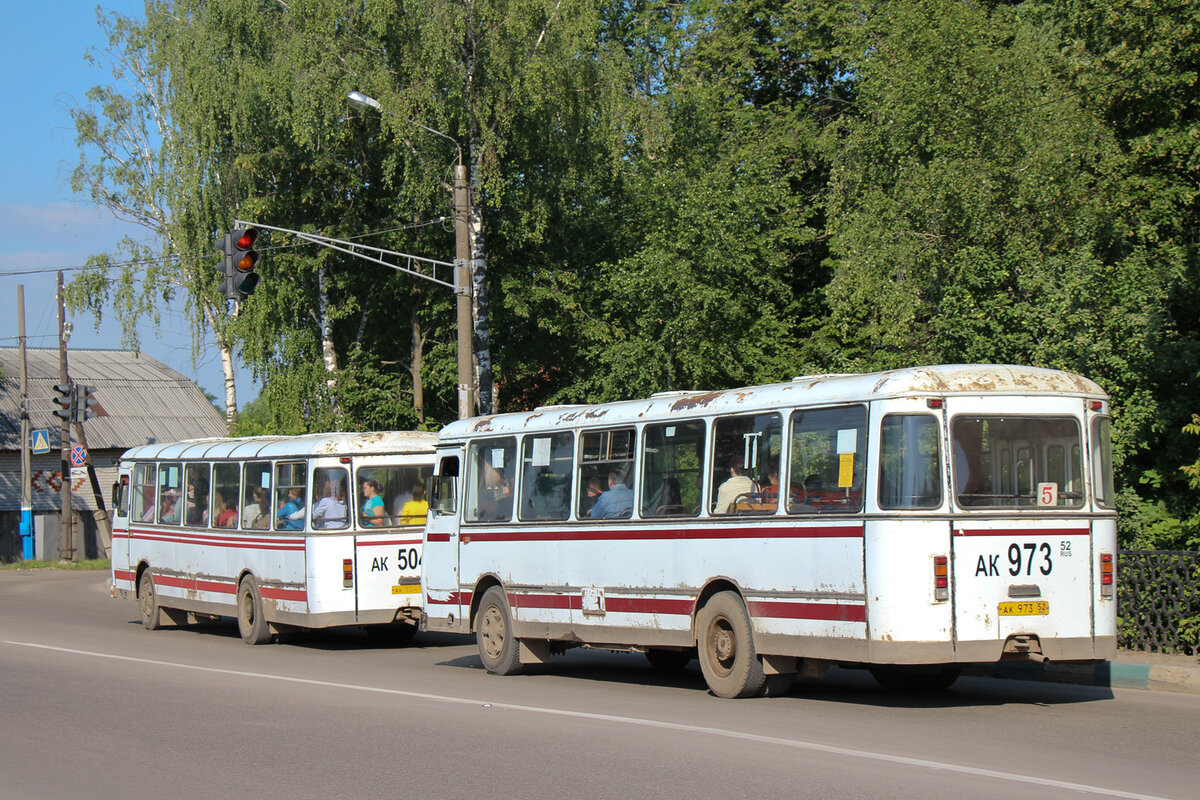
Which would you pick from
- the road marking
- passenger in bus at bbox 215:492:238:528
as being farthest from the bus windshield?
passenger in bus at bbox 215:492:238:528

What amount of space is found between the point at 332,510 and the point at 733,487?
24.7 feet

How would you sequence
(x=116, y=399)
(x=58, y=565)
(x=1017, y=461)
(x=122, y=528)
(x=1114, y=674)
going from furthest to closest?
(x=116, y=399), (x=58, y=565), (x=122, y=528), (x=1114, y=674), (x=1017, y=461)

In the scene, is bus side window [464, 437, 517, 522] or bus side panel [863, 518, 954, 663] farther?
bus side window [464, 437, 517, 522]

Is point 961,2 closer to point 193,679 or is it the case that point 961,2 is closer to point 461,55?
point 461,55

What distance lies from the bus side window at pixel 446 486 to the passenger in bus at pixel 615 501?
2.73 metres

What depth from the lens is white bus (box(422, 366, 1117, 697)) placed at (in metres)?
10.7

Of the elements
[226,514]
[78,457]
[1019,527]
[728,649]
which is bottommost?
[728,649]

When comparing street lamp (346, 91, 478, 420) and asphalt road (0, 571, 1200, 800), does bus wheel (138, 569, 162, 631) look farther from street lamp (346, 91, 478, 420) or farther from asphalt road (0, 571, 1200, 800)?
asphalt road (0, 571, 1200, 800)

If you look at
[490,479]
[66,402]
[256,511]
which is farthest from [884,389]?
[66,402]

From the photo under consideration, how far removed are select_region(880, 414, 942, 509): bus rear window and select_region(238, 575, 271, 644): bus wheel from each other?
37.1ft

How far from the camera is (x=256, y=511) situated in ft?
63.7

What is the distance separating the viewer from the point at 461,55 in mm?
29781

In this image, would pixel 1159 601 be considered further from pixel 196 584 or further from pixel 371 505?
pixel 196 584

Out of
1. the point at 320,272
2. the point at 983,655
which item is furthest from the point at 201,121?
the point at 983,655
